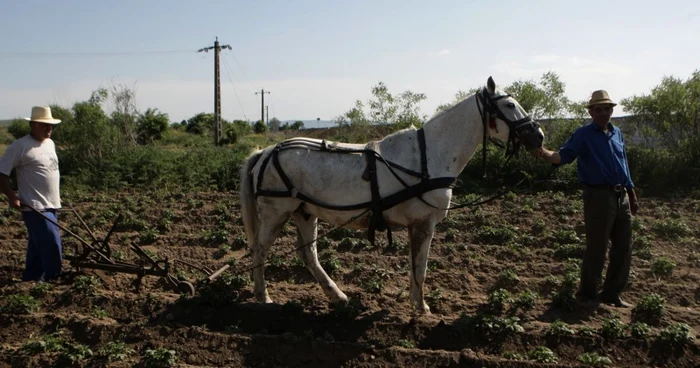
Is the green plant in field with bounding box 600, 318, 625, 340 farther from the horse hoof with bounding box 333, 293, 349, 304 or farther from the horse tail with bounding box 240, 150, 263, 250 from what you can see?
the horse tail with bounding box 240, 150, 263, 250

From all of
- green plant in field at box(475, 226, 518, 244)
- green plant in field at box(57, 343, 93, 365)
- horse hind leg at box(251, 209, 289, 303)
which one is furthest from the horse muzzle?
green plant in field at box(57, 343, 93, 365)

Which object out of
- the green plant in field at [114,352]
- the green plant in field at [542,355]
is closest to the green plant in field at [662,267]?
the green plant in field at [542,355]

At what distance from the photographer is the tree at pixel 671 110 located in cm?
1487

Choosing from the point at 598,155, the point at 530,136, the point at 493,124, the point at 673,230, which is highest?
the point at 493,124

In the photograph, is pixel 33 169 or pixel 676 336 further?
pixel 33 169

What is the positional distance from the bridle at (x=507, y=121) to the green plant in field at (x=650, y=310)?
1965 millimetres

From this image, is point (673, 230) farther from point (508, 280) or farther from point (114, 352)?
point (114, 352)

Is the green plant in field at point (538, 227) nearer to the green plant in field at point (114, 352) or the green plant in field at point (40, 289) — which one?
the green plant in field at point (114, 352)

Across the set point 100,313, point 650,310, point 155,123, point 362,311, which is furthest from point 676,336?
point 155,123

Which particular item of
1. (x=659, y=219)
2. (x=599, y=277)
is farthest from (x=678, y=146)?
(x=599, y=277)

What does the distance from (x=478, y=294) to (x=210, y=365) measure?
124 inches

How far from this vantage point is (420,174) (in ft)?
16.4

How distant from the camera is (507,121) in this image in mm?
4977

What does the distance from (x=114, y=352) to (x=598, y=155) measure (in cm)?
475
